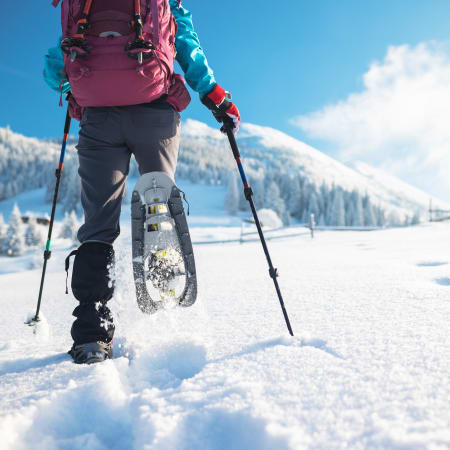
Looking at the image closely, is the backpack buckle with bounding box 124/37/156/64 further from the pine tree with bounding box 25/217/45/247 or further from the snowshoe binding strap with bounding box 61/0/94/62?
the pine tree with bounding box 25/217/45/247

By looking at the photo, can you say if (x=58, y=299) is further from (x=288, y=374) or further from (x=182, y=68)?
(x=288, y=374)

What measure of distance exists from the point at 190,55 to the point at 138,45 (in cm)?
34

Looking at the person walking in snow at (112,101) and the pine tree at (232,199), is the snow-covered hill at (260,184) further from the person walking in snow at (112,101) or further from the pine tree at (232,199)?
the person walking in snow at (112,101)

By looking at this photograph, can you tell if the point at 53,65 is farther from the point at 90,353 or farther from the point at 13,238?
the point at 13,238

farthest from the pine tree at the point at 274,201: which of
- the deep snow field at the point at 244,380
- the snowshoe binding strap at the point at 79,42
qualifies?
the snowshoe binding strap at the point at 79,42

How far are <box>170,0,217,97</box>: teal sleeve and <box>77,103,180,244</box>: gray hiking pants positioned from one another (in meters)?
0.21

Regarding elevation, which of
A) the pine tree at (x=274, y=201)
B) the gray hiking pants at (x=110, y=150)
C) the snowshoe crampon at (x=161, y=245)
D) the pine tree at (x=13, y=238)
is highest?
the pine tree at (x=274, y=201)

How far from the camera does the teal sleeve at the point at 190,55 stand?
1.54 m

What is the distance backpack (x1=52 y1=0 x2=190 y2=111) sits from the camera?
51.4 inches

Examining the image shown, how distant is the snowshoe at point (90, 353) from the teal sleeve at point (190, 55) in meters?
1.28

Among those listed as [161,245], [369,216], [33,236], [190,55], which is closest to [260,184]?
[369,216]

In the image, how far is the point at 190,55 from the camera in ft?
5.12

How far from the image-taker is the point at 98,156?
1.50 meters

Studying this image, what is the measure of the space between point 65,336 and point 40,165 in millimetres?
108047
